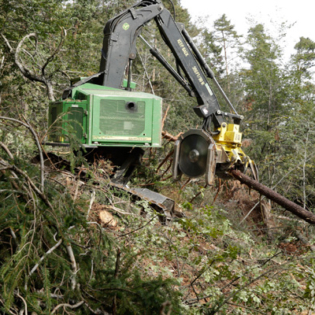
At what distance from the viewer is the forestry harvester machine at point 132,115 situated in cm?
704

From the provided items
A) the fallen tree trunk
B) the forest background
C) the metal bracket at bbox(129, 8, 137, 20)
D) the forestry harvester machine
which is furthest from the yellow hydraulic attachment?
the metal bracket at bbox(129, 8, 137, 20)

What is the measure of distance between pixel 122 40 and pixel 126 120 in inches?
68.0

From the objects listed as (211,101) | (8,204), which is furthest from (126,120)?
(8,204)

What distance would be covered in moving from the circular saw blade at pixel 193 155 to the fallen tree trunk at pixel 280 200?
0.73 m

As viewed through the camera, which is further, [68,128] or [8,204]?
[68,128]

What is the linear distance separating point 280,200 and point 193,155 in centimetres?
170

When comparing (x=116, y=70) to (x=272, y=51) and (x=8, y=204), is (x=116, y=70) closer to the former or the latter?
(x=8, y=204)

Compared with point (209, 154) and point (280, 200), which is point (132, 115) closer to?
point (209, 154)

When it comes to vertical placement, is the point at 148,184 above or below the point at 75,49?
below

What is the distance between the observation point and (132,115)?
721 centimetres

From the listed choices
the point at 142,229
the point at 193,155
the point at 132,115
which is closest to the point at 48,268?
the point at 142,229

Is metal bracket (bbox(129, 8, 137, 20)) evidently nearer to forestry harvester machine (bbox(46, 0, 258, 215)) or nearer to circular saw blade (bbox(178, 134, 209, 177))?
forestry harvester machine (bbox(46, 0, 258, 215))

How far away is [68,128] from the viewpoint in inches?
120

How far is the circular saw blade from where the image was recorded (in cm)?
742
